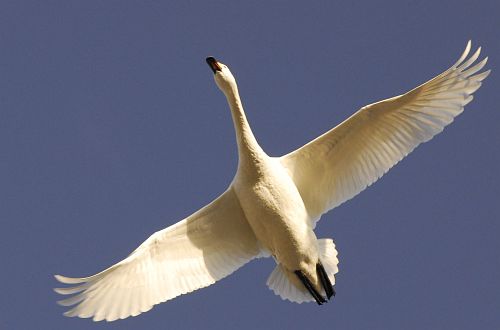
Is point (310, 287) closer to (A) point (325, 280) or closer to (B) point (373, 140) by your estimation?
(A) point (325, 280)

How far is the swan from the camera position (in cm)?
1761

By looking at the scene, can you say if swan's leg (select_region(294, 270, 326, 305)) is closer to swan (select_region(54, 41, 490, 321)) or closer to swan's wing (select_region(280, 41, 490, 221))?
swan (select_region(54, 41, 490, 321))

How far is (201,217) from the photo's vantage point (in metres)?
18.2

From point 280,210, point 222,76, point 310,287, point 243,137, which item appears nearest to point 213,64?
point 222,76

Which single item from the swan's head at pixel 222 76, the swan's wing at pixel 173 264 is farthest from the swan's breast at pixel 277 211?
the swan's head at pixel 222 76

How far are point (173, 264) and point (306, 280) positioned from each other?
193 centimetres

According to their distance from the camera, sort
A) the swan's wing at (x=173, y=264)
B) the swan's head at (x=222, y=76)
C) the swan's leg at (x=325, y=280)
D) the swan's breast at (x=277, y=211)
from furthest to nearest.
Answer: the swan's head at (x=222, y=76) → the swan's leg at (x=325, y=280) → the swan's wing at (x=173, y=264) → the swan's breast at (x=277, y=211)

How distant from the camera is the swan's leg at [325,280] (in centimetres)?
1794

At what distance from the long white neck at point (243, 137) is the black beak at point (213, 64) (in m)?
0.47

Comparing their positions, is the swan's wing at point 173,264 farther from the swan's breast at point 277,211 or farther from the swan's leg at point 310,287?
the swan's leg at point 310,287

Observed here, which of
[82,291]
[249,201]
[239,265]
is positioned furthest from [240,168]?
[82,291]

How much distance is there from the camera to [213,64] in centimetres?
1848

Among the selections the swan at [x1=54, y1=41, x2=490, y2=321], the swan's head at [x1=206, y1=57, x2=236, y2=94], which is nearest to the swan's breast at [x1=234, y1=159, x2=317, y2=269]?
the swan at [x1=54, y1=41, x2=490, y2=321]

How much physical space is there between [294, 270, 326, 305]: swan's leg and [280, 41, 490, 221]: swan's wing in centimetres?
100
